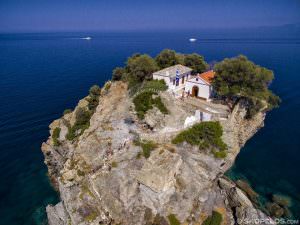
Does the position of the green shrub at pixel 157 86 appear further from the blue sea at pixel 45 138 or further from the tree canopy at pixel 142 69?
the blue sea at pixel 45 138

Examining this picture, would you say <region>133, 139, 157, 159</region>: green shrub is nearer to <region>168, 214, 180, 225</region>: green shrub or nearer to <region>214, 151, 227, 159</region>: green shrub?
<region>168, 214, 180, 225</region>: green shrub

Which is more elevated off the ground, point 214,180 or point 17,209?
point 214,180

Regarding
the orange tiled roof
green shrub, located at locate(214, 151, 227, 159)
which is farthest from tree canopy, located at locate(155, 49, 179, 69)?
green shrub, located at locate(214, 151, 227, 159)

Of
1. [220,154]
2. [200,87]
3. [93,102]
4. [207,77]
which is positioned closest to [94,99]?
[93,102]

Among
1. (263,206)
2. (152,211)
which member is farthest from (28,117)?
(263,206)

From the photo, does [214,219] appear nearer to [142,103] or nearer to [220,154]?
[220,154]

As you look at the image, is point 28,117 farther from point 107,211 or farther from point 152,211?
point 152,211
